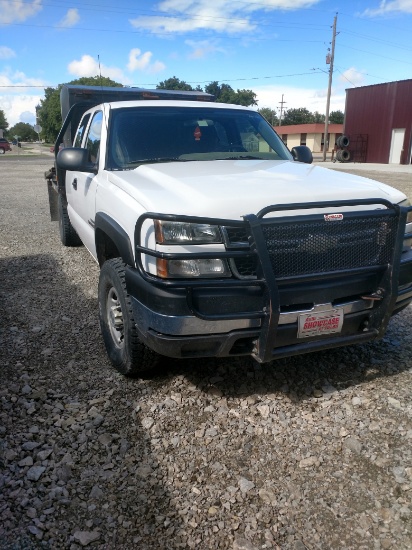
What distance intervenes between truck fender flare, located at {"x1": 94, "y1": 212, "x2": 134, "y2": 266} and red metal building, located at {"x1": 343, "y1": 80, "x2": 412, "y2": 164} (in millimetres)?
34365

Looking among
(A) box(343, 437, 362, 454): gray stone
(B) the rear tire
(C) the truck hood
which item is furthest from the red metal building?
(A) box(343, 437, 362, 454): gray stone

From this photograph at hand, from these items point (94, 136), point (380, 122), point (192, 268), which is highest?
point (380, 122)

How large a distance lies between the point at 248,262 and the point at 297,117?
331 ft

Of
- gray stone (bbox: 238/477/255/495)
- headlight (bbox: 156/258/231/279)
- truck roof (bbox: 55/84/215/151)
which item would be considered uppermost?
truck roof (bbox: 55/84/215/151)

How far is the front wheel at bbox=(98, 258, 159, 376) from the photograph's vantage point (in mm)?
3090

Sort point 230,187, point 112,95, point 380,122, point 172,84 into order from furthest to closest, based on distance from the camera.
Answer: point 172,84
point 380,122
point 112,95
point 230,187

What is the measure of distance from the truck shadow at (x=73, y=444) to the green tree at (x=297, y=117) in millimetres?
98752

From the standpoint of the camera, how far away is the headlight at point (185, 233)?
2631 mm

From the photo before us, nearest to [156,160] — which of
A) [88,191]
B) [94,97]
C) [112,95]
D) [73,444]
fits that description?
[88,191]

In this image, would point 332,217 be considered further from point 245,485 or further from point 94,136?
point 94,136

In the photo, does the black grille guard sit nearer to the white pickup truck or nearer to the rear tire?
the white pickup truck

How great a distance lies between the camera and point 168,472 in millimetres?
2537

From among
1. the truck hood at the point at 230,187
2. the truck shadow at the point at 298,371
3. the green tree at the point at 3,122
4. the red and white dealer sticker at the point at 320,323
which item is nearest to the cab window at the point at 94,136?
the truck hood at the point at 230,187

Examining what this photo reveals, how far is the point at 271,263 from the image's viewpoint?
104 inches
